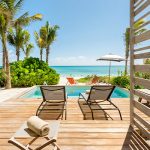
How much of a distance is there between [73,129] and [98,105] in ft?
11.8

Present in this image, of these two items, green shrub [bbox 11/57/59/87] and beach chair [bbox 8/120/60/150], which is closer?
beach chair [bbox 8/120/60/150]

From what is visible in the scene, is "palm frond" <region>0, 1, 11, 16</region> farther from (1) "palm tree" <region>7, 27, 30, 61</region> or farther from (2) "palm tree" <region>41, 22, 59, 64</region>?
(1) "palm tree" <region>7, 27, 30, 61</region>

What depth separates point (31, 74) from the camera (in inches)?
684

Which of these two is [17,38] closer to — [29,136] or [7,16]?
[7,16]

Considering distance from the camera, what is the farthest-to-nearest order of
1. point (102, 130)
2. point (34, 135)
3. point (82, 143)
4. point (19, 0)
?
point (19, 0) < point (102, 130) < point (82, 143) < point (34, 135)

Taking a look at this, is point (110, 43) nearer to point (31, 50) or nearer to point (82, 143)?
point (31, 50)

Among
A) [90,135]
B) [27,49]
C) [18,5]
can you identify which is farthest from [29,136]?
[27,49]

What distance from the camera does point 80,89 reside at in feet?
56.0

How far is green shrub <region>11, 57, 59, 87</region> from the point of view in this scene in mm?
17119

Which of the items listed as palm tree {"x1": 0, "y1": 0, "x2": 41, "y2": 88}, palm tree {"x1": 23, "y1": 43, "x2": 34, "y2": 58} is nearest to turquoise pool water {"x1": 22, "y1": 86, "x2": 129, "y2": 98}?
palm tree {"x1": 0, "y1": 0, "x2": 41, "y2": 88}

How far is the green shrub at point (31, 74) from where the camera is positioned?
56.2ft

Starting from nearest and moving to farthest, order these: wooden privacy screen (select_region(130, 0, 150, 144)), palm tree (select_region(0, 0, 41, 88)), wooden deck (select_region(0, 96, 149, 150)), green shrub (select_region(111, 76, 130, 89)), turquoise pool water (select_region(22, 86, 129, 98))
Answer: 1. wooden privacy screen (select_region(130, 0, 150, 144))
2. wooden deck (select_region(0, 96, 149, 150))
3. turquoise pool water (select_region(22, 86, 129, 98))
4. palm tree (select_region(0, 0, 41, 88))
5. green shrub (select_region(111, 76, 130, 89))

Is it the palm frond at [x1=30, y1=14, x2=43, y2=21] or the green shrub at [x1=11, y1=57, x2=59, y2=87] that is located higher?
the palm frond at [x1=30, y1=14, x2=43, y2=21]

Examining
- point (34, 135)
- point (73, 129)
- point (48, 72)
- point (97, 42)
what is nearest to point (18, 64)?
point (48, 72)
